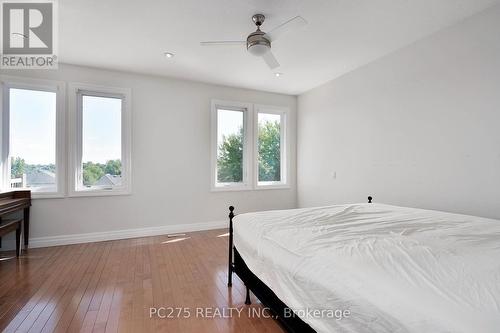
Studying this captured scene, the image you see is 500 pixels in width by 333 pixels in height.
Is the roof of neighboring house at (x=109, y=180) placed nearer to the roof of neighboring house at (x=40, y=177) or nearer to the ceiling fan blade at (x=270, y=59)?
the roof of neighboring house at (x=40, y=177)

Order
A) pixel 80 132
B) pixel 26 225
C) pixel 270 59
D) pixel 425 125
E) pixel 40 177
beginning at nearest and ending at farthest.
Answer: pixel 270 59 → pixel 425 125 → pixel 26 225 → pixel 40 177 → pixel 80 132

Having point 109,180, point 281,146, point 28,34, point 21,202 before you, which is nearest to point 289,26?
point 28,34

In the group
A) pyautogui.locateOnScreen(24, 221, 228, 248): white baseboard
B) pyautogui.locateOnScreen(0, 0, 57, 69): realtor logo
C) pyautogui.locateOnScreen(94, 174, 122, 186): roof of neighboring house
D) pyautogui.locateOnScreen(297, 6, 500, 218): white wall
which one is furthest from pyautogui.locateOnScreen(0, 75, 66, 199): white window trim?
pyautogui.locateOnScreen(297, 6, 500, 218): white wall

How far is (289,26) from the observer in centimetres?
219

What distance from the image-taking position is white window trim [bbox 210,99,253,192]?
4812 mm

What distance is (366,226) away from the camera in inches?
75.8

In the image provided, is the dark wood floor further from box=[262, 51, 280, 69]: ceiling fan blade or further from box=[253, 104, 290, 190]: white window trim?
box=[262, 51, 280, 69]: ceiling fan blade

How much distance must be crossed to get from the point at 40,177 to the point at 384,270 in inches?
179

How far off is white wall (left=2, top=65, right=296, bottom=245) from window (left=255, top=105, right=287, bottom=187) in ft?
1.49

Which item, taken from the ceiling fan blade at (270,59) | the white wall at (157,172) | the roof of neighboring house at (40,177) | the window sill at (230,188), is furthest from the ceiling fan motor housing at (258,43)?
the roof of neighboring house at (40,177)

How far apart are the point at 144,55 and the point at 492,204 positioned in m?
4.41

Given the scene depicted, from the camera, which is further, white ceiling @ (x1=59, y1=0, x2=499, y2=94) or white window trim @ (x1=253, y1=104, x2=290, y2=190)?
white window trim @ (x1=253, y1=104, x2=290, y2=190)

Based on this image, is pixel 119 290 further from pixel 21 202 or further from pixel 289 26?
pixel 289 26

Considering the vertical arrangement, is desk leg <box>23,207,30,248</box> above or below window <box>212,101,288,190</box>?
below
